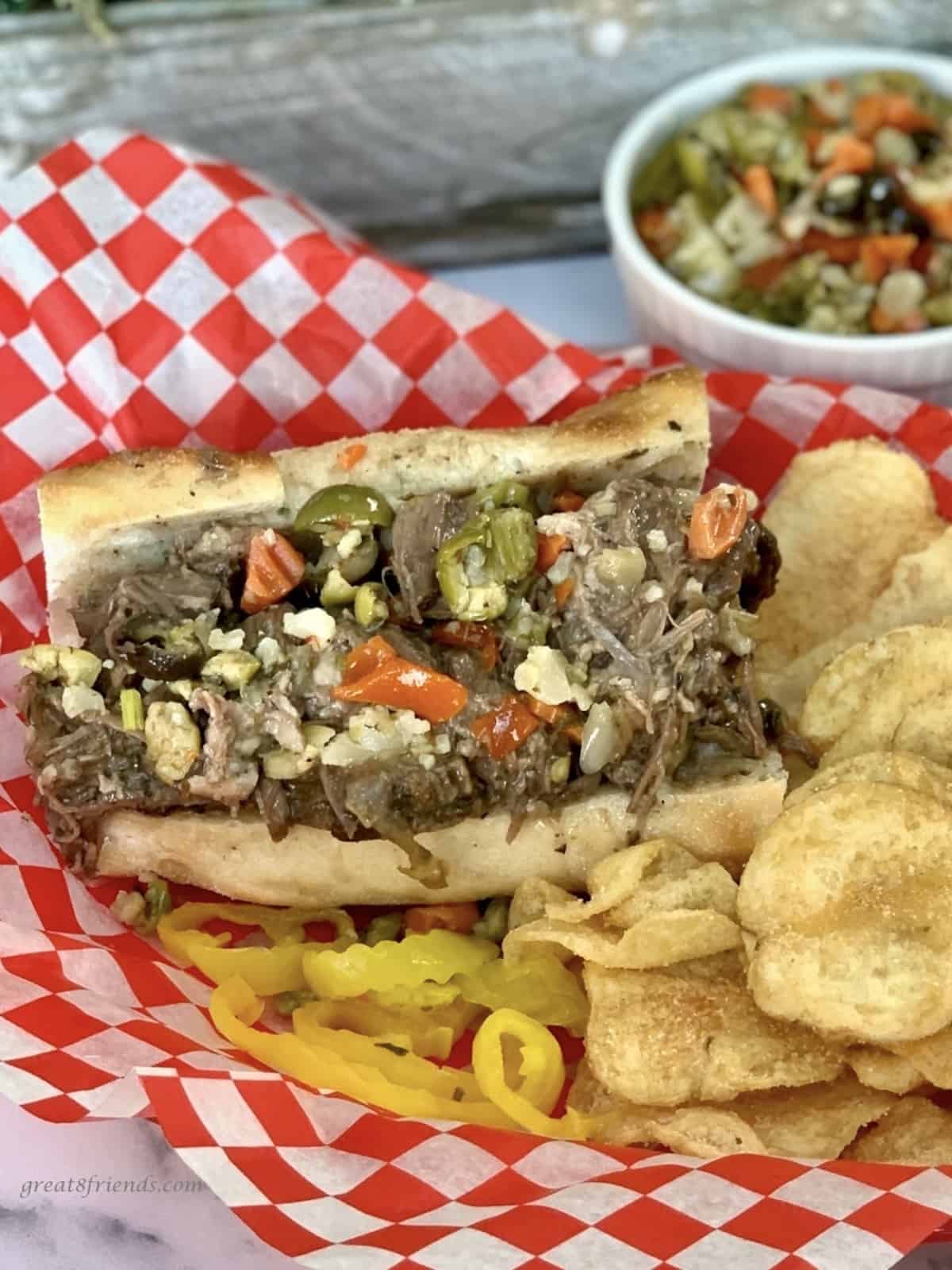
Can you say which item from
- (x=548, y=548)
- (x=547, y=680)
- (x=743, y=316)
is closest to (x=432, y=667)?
(x=547, y=680)

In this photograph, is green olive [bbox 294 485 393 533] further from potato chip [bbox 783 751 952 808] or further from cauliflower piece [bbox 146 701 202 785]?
potato chip [bbox 783 751 952 808]

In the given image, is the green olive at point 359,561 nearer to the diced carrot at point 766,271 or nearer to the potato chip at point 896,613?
the potato chip at point 896,613

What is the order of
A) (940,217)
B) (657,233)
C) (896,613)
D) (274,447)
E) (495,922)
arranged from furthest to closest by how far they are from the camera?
(657,233), (940,217), (274,447), (896,613), (495,922)

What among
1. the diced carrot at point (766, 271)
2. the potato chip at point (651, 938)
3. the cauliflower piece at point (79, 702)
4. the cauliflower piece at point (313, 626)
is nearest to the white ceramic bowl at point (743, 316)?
the diced carrot at point (766, 271)

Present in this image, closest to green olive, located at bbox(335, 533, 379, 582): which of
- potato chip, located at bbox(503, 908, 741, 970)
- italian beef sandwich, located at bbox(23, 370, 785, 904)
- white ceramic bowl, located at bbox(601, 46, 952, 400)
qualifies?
italian beef sandwich, located at bbox(23, 370, 785, 904)

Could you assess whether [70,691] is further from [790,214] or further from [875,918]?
[790,214]

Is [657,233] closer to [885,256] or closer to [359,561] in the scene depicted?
[885,256]

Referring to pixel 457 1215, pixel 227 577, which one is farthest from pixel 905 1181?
pixel 227 577

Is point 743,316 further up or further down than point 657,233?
further down
